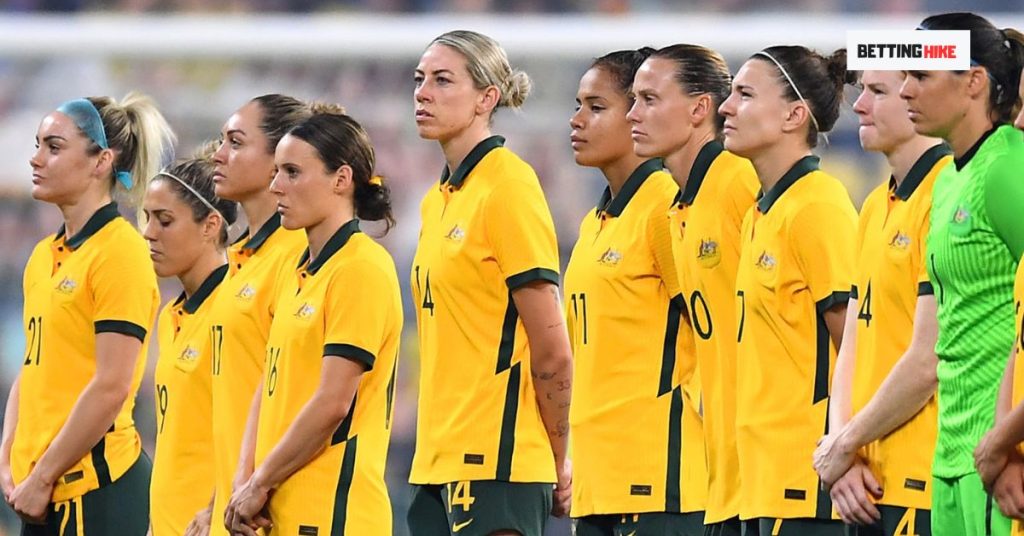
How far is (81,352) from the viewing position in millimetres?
5922

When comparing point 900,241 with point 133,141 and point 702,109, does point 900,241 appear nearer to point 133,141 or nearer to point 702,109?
point 702,109

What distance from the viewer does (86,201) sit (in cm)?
612

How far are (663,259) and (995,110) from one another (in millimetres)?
1206

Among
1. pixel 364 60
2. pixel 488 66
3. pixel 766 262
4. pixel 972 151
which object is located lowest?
pixel 766 262

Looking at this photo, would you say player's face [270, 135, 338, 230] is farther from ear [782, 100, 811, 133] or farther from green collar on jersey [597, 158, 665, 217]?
ear [782, 100, 811, 133]

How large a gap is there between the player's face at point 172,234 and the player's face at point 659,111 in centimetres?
158

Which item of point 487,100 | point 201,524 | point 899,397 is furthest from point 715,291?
point 201,524

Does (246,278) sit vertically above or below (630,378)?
above

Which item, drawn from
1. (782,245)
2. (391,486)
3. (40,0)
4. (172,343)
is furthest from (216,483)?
(40,0)

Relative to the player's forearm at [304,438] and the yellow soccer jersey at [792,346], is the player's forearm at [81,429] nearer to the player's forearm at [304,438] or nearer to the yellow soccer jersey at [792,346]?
the player's forearm at [304,438]

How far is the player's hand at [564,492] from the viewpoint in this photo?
209 inches

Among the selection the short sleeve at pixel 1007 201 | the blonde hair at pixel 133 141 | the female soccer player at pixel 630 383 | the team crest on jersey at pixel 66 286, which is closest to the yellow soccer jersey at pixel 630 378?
the female soccer player at pixel 630 383

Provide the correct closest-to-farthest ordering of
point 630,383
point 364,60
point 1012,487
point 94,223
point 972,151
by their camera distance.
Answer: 1. point 1012,487
2. point 972,151
3. point 630,383
4. point 94,223
5. point 364,60

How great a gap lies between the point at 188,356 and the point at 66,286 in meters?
0.60
